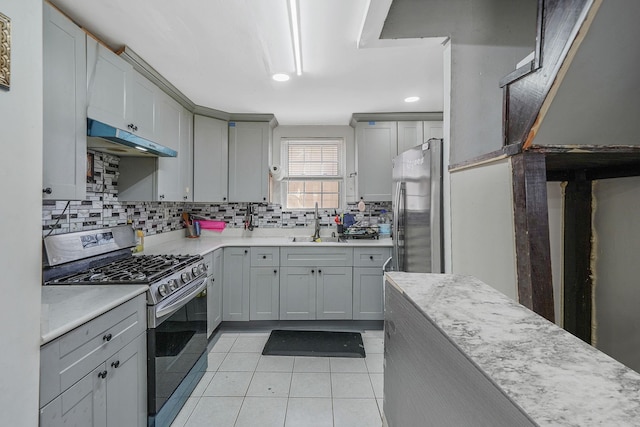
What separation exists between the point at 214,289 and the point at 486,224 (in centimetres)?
256

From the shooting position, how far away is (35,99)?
96cm

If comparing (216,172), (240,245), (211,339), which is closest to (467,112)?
(240,245)

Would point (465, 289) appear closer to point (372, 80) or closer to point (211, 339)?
point (372, 80)

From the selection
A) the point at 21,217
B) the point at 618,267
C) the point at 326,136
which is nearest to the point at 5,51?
the point at 21,217

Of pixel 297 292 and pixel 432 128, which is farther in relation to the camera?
pixel 432 128

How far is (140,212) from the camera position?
2723mm

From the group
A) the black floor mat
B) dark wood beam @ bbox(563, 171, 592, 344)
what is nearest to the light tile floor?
the black floor mat

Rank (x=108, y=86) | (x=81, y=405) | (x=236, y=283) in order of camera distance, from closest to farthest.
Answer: (x=81, y=405), (x=108, y=86), (x=236, y=283)

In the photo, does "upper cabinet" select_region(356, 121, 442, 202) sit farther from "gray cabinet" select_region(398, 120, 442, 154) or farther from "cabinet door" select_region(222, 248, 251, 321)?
"cabinet door" select_region(222, 248, 251, 321)

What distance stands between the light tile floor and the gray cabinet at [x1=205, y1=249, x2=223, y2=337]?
0.81ft

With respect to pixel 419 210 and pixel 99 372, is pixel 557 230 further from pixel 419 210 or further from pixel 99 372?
pixel 99 372

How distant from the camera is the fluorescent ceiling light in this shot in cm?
148

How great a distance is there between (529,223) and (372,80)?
2.14 metres

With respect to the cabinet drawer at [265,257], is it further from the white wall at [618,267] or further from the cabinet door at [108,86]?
the white wall at [618,267]
